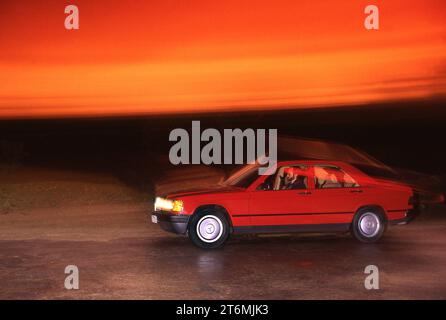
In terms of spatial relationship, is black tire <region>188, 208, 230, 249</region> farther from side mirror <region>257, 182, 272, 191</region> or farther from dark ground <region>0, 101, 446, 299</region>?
side mirror <region>257, 182, 272, 191</region>

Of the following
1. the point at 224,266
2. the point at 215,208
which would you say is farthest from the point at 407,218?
the point at 224,266

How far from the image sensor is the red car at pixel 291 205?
1001 centimetres

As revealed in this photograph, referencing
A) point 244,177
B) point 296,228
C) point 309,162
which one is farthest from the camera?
point 244,177

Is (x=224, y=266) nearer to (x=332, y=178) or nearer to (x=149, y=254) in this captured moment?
(x=149, y=254)

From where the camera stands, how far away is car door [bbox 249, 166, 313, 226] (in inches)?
397

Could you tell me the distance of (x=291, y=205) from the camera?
33.4 feet

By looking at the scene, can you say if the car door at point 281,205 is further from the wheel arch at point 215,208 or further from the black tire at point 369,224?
the black tire at point 369,224

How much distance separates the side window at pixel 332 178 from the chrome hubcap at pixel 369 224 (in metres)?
0.59

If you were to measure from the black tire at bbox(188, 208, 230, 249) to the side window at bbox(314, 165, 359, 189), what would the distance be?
1.80 metres

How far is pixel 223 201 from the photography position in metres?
10.0

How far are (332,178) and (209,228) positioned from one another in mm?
2336
